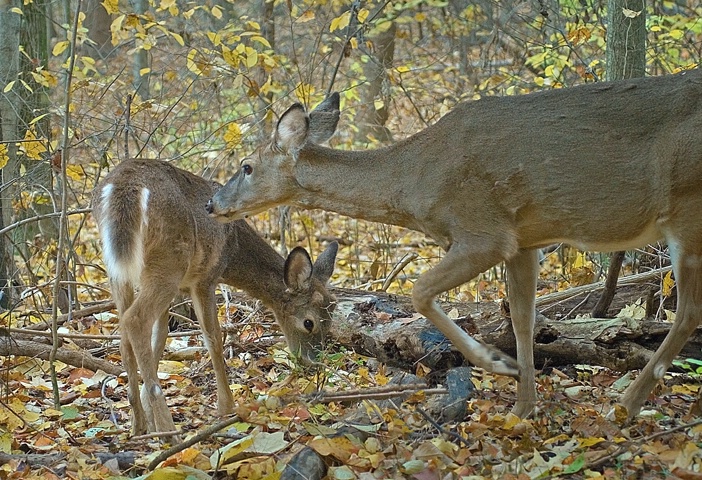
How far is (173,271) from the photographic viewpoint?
6.17 meters

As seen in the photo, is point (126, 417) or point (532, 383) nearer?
point (532, 383)

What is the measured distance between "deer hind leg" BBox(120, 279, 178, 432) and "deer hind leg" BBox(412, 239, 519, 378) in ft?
5.38

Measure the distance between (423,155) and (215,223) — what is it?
72.6 inches

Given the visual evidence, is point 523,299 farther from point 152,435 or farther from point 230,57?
point 230,57

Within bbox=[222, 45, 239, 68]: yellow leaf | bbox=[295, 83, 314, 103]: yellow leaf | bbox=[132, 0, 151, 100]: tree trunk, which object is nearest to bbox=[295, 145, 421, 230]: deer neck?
bbox=[222, 45, 239, 68]: yellow leaf

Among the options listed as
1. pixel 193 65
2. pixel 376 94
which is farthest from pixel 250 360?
pixel 376 94

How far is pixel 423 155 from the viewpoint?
5730mm

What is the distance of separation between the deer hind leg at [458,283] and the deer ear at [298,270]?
6.49ft

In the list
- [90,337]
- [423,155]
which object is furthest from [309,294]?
[423,155]

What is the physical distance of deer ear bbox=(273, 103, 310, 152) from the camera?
6.09 metres

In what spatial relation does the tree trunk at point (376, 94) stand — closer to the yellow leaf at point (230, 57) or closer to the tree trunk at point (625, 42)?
the yellow leaf at point (230, 57)

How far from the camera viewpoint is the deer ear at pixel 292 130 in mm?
6090

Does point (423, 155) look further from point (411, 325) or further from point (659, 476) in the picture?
point (659, 476)

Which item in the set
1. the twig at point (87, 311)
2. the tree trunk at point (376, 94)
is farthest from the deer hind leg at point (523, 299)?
the tree trunk at point (376, 94)
